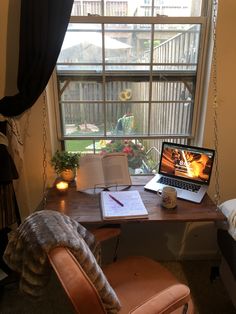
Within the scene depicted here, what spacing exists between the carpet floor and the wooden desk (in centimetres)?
64

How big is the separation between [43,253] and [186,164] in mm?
1089

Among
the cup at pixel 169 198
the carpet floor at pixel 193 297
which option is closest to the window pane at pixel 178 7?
the cup at pixel 169 198

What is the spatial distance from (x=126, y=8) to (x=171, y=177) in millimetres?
1107


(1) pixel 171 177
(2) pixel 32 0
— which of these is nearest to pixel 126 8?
(2) pixel 32 0

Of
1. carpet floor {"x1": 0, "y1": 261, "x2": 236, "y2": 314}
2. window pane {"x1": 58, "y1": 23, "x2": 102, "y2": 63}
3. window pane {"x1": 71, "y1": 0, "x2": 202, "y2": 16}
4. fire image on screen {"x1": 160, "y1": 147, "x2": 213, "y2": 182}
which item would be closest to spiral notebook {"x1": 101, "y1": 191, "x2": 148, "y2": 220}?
fire image on screen {"x1": 160, "y1": 147, "x2": 213, "y2": 182}

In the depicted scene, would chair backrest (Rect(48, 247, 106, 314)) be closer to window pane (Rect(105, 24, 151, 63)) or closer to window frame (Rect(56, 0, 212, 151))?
window frame (Rect(56, 0, 212, 151))

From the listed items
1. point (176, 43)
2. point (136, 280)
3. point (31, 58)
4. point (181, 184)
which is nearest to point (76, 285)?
point (136, 280)

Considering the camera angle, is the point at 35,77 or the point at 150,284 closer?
the point at 150,284

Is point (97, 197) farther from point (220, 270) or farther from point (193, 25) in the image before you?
point (193, 25)

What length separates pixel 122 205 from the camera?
4.81ft

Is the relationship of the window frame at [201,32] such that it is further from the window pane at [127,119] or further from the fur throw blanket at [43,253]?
the fur throw blanket at [43,253]

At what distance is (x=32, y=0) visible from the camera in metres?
1.39

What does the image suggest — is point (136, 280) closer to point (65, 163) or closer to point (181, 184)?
point (181, 184)

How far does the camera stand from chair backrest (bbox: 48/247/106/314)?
792 millimetres
